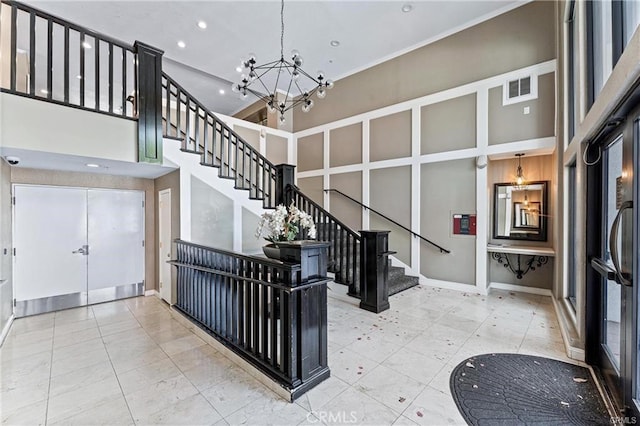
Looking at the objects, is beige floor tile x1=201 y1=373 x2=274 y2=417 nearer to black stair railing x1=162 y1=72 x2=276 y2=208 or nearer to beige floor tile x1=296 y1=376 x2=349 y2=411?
beige floor tile x1=296 y1=376 x2=349 y2=411

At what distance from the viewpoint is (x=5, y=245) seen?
12.8ft

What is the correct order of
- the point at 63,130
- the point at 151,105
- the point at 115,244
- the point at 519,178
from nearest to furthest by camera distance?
1. the point at 63,130
2. the point at 151,105
3. the point at 115,244
4. the point at 519,178

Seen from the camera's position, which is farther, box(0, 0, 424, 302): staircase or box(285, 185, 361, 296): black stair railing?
box(285, 185, 361, 296): black stair railing

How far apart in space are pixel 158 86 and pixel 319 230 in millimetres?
3556

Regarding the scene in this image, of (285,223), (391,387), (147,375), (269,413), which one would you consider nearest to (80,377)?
(147,375)

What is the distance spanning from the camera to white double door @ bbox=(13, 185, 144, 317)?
442cm

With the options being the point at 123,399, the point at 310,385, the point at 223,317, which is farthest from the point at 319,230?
the point at 123,399

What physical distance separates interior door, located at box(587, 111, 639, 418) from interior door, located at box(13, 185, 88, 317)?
695 cm

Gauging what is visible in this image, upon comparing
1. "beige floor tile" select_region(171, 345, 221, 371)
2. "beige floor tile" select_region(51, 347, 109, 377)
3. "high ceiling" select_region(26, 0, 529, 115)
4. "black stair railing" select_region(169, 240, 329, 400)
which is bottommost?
"beige floor tile" select_region(51, 347, 109, 377)

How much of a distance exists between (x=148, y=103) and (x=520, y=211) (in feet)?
22.6

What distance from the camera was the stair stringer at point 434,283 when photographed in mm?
5363

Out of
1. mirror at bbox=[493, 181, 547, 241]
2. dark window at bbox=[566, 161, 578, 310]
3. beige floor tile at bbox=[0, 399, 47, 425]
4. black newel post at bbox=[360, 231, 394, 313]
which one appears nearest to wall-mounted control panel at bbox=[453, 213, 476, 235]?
mirror at bbox=[493, 181, 547, 241]

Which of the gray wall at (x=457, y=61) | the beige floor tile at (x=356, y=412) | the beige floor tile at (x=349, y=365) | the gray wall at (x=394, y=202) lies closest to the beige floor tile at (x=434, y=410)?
the beige floor tile at (x=356, y=412)

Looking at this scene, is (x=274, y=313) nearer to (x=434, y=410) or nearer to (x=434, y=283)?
(x=434, y=410)
